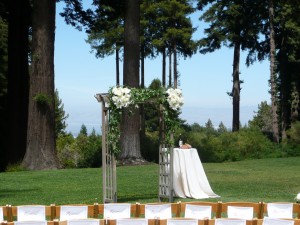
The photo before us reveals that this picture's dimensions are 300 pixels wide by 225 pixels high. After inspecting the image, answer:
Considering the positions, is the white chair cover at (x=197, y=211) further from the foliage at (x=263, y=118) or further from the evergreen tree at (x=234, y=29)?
the foliage at (x=263, y=118)

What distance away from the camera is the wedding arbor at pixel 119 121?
519 inches

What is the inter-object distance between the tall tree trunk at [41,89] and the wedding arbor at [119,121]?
9.86m

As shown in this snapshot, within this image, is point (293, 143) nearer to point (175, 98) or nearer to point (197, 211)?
point (175, 98)

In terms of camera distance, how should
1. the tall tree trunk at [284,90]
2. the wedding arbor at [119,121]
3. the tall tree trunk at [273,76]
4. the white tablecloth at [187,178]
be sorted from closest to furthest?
the wedding arbor at [119,121] → the white tablecloth at [187,178] → the tall tree trunk at [273,76] → the tall tree trunk at [284,90]

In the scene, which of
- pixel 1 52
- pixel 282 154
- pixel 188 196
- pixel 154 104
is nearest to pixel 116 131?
pixel 154 104

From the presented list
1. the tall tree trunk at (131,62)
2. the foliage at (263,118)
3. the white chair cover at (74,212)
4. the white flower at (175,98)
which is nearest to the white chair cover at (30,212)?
the white chair cover at (74,212)

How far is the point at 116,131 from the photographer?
13305 millimetres

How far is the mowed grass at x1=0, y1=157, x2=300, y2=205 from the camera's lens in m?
14.2

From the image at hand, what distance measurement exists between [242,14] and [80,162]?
1705cm

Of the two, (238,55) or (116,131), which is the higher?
(238,55)

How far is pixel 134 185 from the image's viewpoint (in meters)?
17.1

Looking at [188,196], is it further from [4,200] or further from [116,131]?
[4,200]

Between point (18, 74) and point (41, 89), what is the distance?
13.5 feet

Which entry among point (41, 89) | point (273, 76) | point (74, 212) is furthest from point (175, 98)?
point (273, 76)
